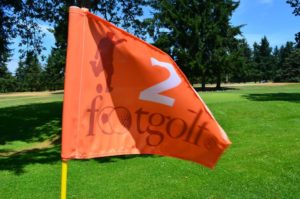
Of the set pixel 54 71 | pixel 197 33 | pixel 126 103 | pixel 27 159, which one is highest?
pixel 197 33

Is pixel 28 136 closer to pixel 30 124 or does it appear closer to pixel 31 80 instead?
pixel 30 124

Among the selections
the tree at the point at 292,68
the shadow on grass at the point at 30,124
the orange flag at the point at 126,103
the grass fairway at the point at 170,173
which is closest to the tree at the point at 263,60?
the tree at the point at 292,68

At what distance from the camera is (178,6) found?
56875 mm

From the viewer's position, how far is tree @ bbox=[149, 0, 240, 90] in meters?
54.3

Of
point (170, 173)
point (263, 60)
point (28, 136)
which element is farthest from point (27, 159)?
point (263, 60)

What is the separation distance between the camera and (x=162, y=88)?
3938 millimetres

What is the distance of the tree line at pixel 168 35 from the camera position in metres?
19.8

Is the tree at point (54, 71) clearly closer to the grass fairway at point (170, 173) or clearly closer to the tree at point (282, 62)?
the tree at point (282, 62)

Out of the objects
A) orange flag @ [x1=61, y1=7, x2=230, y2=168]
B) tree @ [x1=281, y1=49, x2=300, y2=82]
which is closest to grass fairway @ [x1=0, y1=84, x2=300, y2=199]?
orange flag @ [x1=61, y1=7, x2=230, y2=168]

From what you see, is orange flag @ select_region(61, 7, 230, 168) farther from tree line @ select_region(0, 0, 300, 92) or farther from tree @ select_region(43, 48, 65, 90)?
tree @ select_region(43, 48, 65, 90)

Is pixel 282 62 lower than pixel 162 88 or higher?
higher

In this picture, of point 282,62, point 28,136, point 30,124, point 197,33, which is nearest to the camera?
point 28,136

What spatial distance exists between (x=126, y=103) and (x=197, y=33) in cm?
5129

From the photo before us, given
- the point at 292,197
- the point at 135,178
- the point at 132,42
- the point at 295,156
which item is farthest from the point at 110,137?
the point at 295,156
